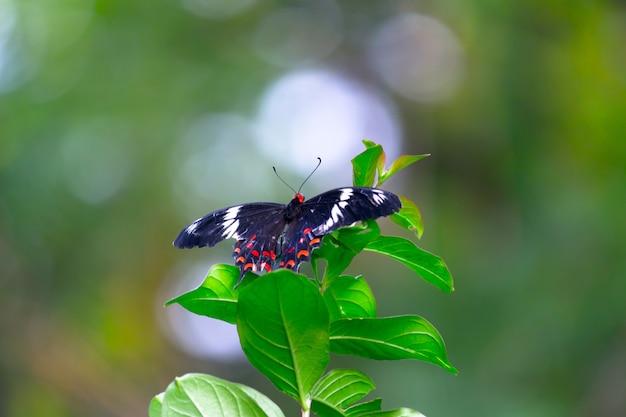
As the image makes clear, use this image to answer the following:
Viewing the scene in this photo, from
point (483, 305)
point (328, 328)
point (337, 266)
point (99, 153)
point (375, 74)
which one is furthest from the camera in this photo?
point (375, 74)

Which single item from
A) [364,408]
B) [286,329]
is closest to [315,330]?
[286,329]

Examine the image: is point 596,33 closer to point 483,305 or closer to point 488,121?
point 488,121

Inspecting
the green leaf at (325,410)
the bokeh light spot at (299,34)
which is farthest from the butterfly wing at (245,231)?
the bokeh light spot at (299,34)

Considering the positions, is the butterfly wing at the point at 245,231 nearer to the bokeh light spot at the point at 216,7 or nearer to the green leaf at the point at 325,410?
the green leaf at the point at 325,410

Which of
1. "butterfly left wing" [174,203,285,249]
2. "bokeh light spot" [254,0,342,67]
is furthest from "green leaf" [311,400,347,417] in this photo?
"bokeh light spot" [254,0,342,67]

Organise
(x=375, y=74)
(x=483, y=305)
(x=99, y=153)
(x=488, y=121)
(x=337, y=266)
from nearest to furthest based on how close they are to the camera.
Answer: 1. (x=337, y=266)
2. (x=483, y=305)
3. (x=488, y=121)
4. (x=99, y=153)
5. (x=375, y=74)

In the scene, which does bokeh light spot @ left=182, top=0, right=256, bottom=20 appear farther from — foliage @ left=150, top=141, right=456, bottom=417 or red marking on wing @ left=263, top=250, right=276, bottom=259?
foliage @ left=150, top=141, right=456, bottom=417

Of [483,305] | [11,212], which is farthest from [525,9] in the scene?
[11,212]
